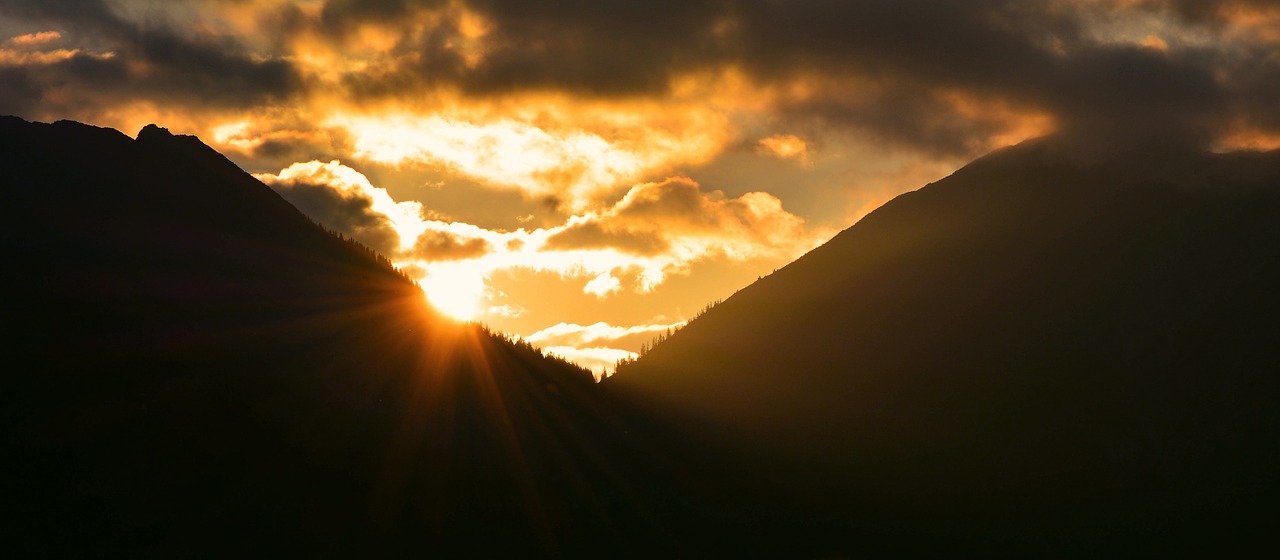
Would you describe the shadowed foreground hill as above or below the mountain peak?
below

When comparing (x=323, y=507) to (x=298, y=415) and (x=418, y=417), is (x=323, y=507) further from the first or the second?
(x=418, y=417)

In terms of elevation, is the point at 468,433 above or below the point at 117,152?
below

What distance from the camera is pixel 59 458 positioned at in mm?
89062

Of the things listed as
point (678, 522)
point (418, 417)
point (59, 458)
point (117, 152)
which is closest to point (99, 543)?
point (59, 458)

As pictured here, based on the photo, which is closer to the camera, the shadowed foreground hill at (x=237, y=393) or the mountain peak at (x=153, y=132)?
the shadowed foreground hill at (x=237, y=393)

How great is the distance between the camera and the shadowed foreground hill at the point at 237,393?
91.2m

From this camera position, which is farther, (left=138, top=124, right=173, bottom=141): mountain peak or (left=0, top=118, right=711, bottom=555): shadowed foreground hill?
(left=138, top=124, right=173, bottom=141): mountain peak

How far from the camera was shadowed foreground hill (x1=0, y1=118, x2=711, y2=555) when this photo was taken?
91250mm

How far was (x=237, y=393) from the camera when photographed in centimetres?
10338

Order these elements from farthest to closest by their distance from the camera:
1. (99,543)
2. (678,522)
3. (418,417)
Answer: (678,522)
(418,417)
(99,543)

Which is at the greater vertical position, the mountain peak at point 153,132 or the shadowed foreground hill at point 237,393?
the mountain peak at point 153,132

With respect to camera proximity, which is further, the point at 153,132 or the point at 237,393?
the point at 153,132

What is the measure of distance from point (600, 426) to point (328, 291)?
44.6 m

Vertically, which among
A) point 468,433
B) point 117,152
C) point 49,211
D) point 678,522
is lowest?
point 678,522
